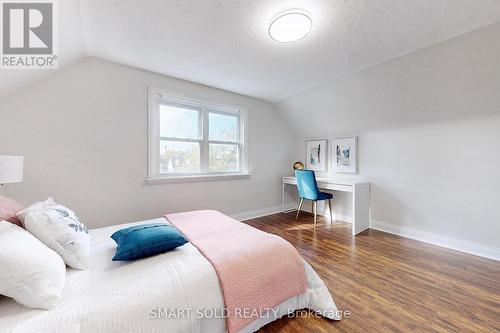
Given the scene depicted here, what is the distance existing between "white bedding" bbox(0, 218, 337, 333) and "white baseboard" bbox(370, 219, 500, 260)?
8.33ft

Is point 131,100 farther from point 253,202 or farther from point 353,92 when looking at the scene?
point 353,92

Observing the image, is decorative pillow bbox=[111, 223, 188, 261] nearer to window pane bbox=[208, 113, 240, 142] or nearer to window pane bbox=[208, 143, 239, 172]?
window pane bbox=[208, 143, 239, 172]

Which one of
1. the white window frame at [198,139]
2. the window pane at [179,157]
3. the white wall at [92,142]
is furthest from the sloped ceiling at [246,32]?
the window pane at [179,157]

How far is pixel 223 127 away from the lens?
3.50 metres

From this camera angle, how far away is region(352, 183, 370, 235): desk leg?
9.62ft

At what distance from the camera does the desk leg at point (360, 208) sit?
2932 mm

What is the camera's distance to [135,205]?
8.59 feet

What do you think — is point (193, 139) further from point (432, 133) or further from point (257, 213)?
point (432, 133)

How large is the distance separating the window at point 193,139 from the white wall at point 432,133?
1.59m

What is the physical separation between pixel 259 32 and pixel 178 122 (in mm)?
1755

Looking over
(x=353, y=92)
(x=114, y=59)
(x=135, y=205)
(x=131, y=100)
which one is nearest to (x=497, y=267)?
(x=353, y=92)

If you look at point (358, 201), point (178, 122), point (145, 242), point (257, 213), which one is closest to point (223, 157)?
point (178, 122)

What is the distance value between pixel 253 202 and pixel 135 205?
198cm

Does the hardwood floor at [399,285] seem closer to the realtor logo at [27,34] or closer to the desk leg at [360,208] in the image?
the desk leg at [360,208]
